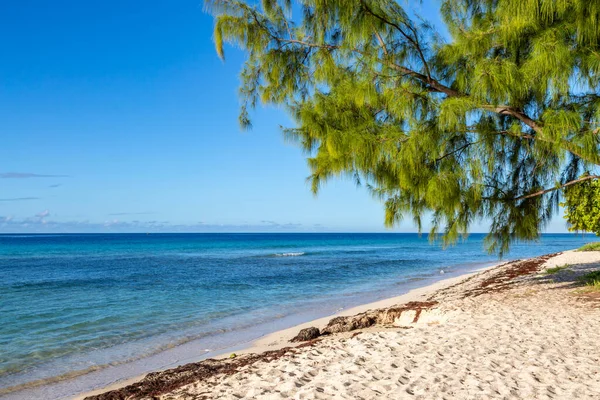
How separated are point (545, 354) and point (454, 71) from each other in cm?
418

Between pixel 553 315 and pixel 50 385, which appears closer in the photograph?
pixel 50 385

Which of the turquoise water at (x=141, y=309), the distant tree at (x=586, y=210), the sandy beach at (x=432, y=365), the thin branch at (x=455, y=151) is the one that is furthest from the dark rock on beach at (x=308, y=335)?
the distant tree at (x=586, y=210)

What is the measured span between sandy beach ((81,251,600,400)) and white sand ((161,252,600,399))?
0.04 feet

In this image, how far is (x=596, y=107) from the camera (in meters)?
5.76

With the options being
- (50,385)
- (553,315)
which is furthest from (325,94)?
(50,385)

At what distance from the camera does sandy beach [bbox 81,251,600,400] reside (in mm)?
4367

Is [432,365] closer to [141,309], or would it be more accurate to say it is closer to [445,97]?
[445,97]

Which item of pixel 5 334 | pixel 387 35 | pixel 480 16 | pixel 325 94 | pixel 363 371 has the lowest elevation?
pixel 5 334

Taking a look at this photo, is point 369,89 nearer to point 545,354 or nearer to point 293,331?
point 545,354

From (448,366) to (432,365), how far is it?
0.18 m

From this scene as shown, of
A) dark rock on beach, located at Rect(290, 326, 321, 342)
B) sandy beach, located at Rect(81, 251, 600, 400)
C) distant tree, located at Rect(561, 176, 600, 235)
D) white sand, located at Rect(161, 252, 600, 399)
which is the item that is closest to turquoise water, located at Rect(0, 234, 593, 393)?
distant tree, located at Rect(561, 176, 600, 235)

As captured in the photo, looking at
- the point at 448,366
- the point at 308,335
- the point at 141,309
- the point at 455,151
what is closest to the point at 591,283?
the point at 455,151

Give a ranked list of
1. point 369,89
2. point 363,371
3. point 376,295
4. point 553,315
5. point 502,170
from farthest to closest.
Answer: point 376,295 < point 553,315 < point 502,170 < point 369,89 < point 363,371

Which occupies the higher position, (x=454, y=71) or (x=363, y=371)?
(x=454, y=71)
